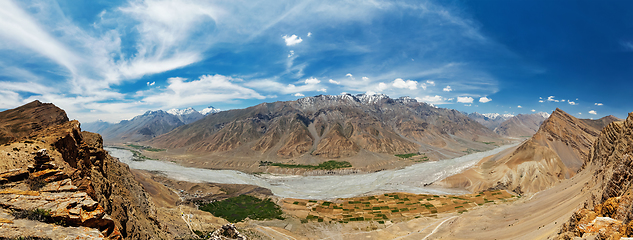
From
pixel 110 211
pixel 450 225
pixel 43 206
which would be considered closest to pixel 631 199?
pixel 450 225

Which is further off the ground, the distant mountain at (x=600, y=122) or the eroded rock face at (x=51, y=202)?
the distant mountain at (x=600, y=122)

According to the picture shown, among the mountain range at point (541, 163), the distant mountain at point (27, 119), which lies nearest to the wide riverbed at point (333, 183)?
the mountain range at point (541, 163)

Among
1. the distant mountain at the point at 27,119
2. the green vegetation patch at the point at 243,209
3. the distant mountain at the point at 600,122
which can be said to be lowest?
the green vegetation patch at the point at 243,209

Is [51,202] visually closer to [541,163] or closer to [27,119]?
[27,119]

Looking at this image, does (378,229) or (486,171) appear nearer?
(378,229)

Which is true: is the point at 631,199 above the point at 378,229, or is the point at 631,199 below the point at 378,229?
above

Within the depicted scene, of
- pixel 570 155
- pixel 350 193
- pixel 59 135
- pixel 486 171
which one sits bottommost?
pixel 350 193

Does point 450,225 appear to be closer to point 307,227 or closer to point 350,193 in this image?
point 307,227

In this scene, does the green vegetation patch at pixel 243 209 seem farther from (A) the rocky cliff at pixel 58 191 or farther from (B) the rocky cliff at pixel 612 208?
(B) the rocky cliff at pixel 612 208
